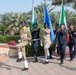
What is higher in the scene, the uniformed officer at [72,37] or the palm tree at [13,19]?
the palm tree at [13,19]

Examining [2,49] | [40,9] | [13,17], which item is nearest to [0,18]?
[13,17]

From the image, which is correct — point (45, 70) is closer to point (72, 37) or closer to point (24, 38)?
point (24, 38)

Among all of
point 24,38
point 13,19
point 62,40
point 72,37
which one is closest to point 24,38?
point 24,38

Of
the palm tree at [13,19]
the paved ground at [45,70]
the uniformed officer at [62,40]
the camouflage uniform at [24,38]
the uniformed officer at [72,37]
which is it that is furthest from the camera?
the palm tree at [13,19]

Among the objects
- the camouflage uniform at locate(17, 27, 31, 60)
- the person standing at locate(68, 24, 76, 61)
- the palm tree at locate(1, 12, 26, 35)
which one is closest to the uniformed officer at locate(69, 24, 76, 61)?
the person standing at locate(68, 24, 76, 61)

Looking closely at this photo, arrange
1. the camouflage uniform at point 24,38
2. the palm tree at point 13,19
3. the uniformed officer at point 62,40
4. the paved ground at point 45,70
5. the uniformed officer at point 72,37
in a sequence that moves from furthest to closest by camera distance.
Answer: the palm tree at point 13,19 → the uniformed officer at point 72,37 → the uniformed officer at point 62,40 → the camouflage uniform at point 24,38 → the paved ground at point 45,70

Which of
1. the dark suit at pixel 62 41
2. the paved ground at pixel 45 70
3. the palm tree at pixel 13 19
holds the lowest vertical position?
the paved ground at pixel 45 70

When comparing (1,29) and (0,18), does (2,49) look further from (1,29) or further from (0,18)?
(0,18)

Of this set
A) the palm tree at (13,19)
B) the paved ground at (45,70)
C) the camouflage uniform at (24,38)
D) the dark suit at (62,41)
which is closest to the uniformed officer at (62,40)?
the dark suit at (62,41)

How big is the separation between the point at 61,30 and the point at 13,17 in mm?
30401

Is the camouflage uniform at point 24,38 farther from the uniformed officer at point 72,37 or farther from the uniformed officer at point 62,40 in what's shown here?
the uniformed officer at point 72,37

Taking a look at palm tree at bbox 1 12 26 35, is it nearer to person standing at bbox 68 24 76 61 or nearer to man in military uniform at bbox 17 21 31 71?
person standing at bbox 68 24 76 61

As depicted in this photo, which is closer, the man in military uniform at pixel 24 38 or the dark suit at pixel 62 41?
the man in military uniform at pixel 24 38

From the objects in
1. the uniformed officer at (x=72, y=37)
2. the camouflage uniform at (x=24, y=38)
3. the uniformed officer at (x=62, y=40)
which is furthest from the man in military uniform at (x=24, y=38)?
the uniformed officer at (x=72, y=37)
